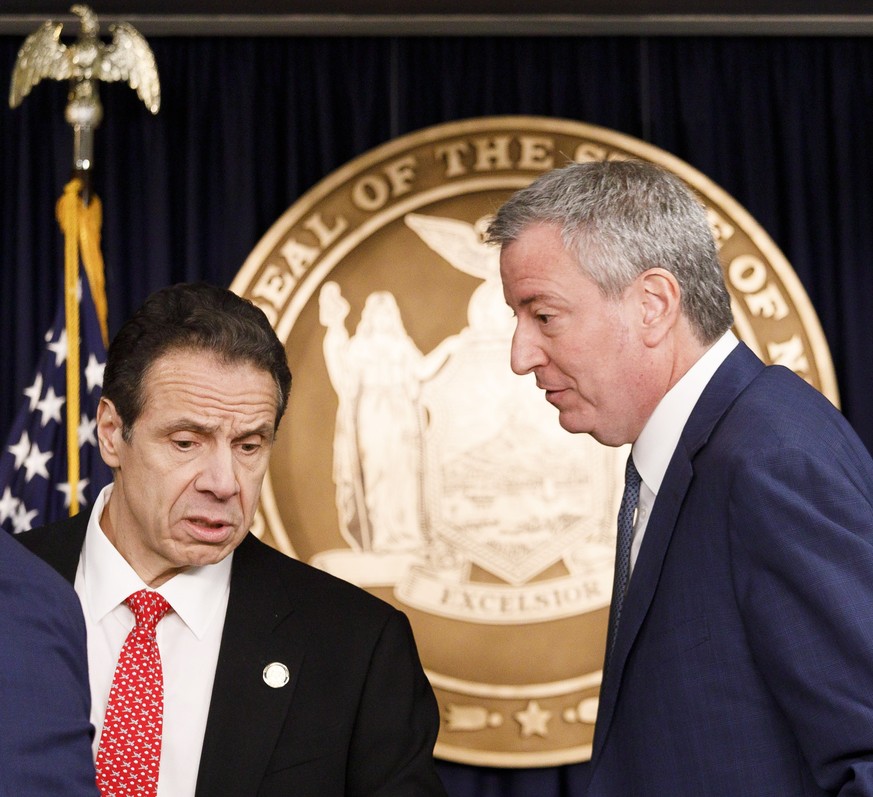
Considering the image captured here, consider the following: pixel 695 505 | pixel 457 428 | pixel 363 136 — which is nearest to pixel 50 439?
pixel 457 428

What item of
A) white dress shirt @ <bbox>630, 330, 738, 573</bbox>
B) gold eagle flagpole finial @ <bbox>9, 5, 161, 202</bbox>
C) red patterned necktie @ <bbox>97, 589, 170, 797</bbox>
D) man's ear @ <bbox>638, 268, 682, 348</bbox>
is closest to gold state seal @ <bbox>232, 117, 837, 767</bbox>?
gold eagle flagpole finial @ <bbox>9, 5, 161, 202</bbox>

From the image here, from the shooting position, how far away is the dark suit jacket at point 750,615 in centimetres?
143

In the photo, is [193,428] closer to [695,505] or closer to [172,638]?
[172,638]

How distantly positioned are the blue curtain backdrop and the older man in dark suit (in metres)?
1.27

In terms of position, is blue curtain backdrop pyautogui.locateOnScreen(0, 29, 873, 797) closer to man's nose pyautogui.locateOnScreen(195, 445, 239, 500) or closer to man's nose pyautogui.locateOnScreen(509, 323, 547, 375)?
man's nose pyautogui.locateOnScreen(195, 445, 239, 500)

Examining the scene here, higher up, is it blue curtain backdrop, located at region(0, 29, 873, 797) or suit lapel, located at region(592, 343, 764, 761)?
blue curtain backdrop, located at region(0, 29, 873, 797)

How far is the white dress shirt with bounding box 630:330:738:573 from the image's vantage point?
1783 mm

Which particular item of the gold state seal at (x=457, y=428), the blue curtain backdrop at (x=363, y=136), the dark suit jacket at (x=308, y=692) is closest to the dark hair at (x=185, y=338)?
the dark suit jacket at (x=308, y=692)

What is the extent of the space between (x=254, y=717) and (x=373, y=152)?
165 centimetres

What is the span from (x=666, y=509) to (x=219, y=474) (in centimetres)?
74

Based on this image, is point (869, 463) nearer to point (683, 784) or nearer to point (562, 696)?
point (683, 784)

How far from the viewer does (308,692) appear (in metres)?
2.11

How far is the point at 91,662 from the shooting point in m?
2.03
